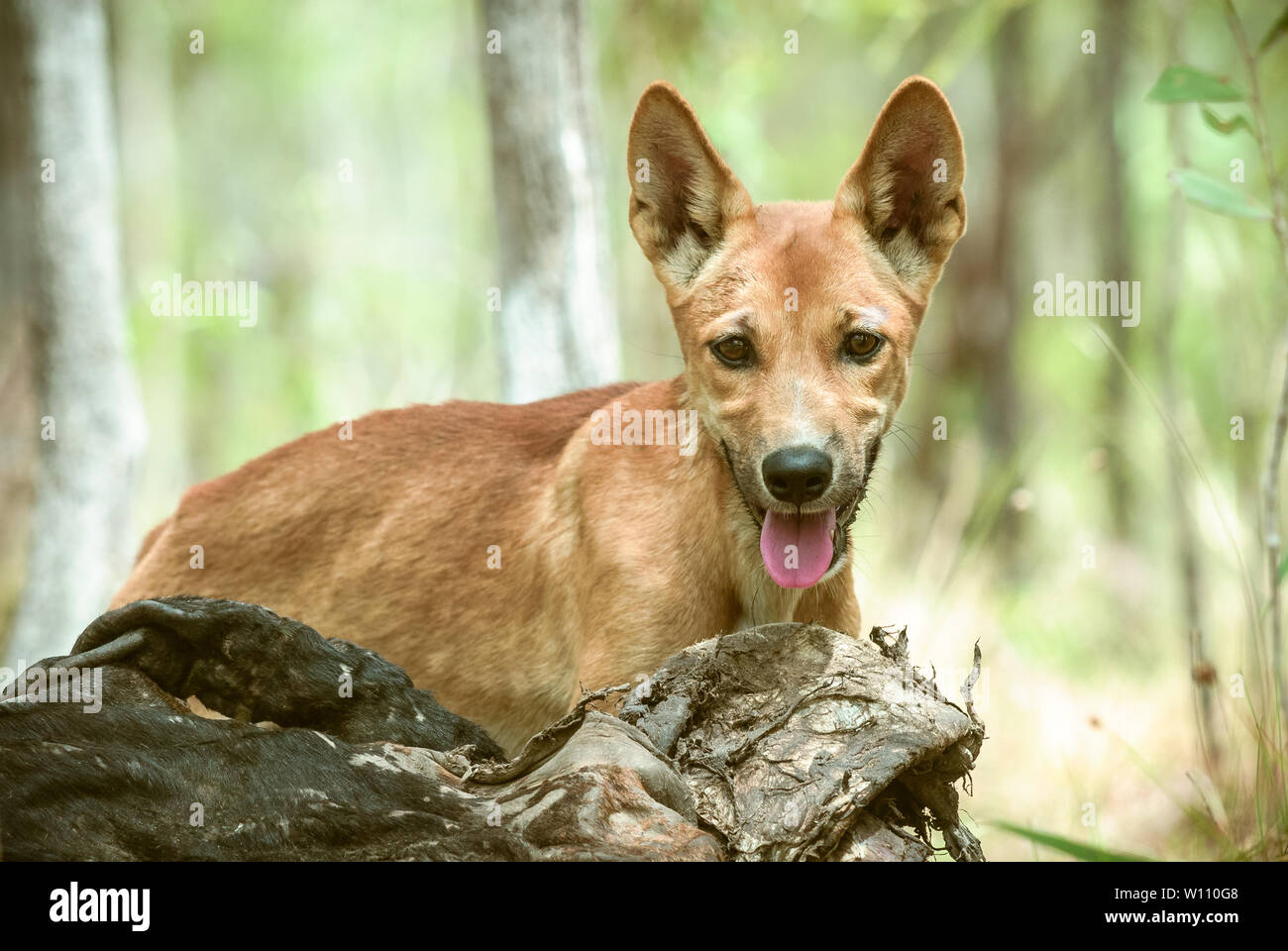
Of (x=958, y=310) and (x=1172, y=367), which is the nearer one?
(x=1172, y=367)

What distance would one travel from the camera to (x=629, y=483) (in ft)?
15.5

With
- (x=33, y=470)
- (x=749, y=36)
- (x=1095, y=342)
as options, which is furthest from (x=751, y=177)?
(x=33, y=470)

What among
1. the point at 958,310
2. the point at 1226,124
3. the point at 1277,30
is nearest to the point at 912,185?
the point at 1226,124

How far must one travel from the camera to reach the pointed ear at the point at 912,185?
4.21 meters

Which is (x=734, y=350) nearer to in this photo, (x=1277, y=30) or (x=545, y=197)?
(x=1277, y=30)

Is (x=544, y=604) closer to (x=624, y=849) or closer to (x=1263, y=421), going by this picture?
(x=624, y=849)

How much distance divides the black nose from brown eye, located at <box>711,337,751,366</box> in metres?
0.44

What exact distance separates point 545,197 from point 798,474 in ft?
12.0

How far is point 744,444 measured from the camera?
4.07 metres

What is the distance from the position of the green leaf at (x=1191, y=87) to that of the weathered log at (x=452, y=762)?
2327 mm

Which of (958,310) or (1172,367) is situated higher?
(958,310)

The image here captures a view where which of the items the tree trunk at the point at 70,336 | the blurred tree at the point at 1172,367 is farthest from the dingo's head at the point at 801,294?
the tree trunk at the point at 70,336

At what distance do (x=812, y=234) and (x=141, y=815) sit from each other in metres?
2.78

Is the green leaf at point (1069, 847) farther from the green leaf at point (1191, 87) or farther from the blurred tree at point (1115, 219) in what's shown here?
the blurred tree at point (1115, 219)
